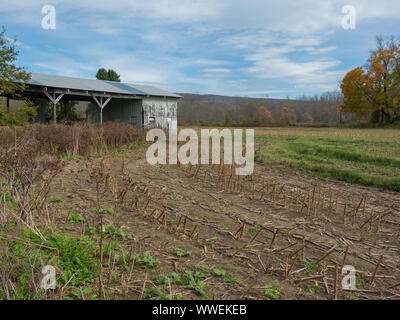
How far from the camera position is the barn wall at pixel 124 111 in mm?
19969

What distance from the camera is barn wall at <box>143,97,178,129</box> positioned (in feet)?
65.0

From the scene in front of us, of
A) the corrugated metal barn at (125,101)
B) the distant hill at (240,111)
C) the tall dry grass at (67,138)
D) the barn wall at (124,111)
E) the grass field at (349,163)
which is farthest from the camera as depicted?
the distant hill at (240,111)

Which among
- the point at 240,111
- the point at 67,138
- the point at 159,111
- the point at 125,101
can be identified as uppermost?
the point at 240,111

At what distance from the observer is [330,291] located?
104 inches

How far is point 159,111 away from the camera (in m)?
20.6

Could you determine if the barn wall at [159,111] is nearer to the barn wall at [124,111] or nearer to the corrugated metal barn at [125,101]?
the corrugated metal barn at [125,101]

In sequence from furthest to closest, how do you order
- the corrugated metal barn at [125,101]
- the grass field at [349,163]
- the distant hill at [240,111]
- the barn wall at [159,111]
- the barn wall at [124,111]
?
the distant hill at [240,111]
the barn wall at [124,111]
the barn wall at [159,111]
the corrugated metal barn at [125,101]
the grass field at [349,163]

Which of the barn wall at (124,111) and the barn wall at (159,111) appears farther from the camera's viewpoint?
the barn wall at (124,111)

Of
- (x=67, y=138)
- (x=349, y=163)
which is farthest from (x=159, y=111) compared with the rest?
(x=349, y=163)

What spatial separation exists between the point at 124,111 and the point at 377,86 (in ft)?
96.2

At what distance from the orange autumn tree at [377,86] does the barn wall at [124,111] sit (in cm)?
2680
